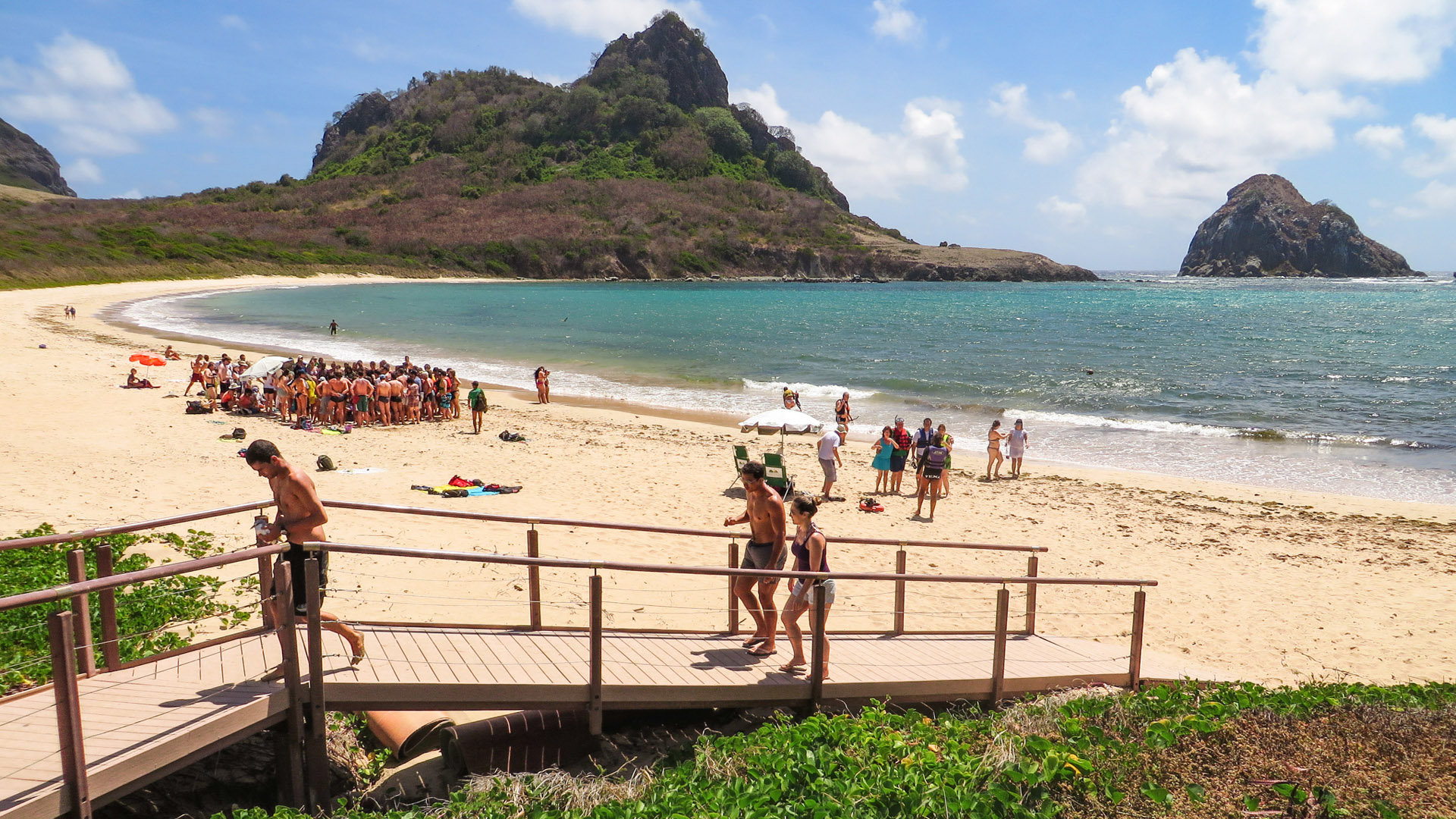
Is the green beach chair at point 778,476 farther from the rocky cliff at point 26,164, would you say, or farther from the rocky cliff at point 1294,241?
the rocky cliff at point 26,164

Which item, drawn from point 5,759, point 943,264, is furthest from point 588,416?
point 943,264

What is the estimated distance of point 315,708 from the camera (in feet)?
15.6

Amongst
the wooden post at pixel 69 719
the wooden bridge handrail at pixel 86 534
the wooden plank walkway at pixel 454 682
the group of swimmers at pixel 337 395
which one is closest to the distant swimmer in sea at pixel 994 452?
the wooden plank walkway at pixel 454 682

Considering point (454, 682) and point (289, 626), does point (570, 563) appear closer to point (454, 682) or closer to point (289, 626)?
point (454, 682)

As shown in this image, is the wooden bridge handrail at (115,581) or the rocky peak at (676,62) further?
the rocky peak at (676,62)

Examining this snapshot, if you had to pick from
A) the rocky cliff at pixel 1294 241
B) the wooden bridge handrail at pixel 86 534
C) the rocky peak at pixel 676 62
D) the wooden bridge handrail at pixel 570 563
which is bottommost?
the wooden bridge handrail at pixel 570 563

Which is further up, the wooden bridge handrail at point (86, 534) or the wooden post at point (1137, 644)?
the wooden bridge handrail at point (86, 534)

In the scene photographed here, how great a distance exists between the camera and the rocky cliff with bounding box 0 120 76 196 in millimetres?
170125

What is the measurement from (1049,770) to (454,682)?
3301 millimetres

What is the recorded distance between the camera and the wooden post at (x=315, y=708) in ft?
15.4

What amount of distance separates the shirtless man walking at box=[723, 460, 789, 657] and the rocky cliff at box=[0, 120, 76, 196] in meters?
214

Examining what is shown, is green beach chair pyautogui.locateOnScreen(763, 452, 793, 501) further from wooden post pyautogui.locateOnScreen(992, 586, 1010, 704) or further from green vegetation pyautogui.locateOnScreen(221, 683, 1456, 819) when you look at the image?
green vegetation pyautogui.locateOnScreen(221, 683, 1456, 819)

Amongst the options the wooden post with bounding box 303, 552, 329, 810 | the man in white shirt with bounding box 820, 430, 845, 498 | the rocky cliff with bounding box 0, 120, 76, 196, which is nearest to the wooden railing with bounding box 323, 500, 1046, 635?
the wooden post with bounding box 303, 552, 329, 810

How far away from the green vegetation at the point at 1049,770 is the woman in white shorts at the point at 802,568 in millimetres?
772
